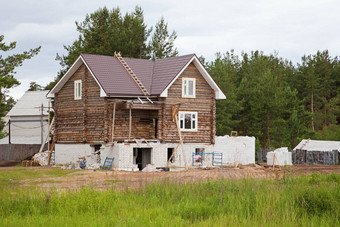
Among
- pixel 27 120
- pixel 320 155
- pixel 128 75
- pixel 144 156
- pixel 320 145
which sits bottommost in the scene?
pixel 144 156

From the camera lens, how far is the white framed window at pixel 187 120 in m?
39.3

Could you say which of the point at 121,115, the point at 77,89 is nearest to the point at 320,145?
the point at 121,115

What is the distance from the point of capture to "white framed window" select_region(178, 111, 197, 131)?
39281mm

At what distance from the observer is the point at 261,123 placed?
5853 centimetres

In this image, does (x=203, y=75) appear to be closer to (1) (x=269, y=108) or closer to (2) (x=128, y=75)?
(2) (x=128, y=75)

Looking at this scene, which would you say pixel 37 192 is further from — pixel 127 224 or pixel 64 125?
pixel 64 125

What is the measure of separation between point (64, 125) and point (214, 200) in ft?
92.8

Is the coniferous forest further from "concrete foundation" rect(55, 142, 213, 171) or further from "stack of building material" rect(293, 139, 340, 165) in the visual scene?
"concrete foundation" rect(55, 142, 213, 171)

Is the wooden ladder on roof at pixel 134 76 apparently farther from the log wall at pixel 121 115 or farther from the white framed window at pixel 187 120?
the white framed window at pixel 187 120

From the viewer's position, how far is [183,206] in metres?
14.3

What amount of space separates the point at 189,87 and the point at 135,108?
5688 millimetres

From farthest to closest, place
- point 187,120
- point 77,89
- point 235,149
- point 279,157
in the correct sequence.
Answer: point 235,149
point 279,157
point 77,89
point 187,120

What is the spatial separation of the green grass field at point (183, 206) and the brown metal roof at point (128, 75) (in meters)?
21.4

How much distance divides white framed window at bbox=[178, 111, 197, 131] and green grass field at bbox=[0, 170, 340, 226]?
73.6ft
